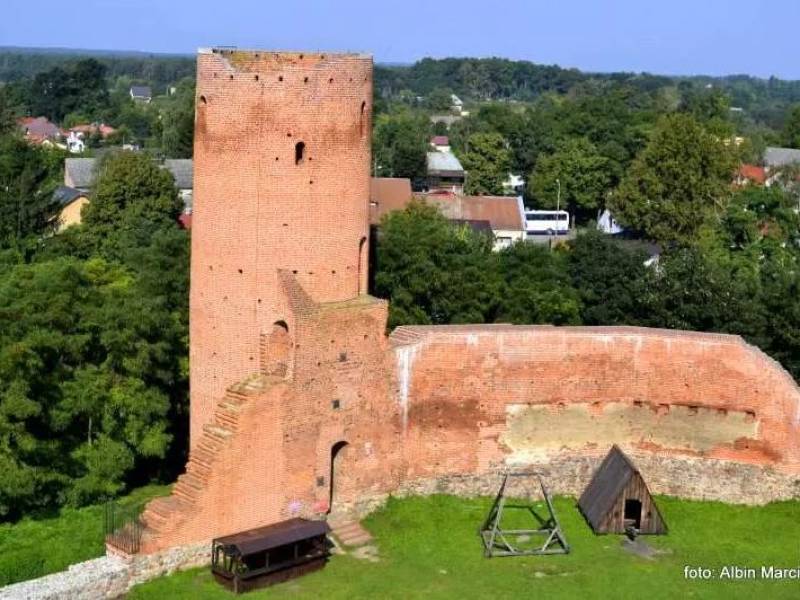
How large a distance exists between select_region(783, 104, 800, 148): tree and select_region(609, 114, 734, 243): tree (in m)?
50.9

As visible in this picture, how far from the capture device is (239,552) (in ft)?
59.7

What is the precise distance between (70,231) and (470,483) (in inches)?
1124

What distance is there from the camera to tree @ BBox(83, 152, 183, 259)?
153ft

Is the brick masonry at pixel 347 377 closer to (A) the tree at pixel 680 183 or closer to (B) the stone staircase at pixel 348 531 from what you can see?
(B) the stone staircase at pixel 348 531

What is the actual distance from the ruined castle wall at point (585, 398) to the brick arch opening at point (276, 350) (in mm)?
2591

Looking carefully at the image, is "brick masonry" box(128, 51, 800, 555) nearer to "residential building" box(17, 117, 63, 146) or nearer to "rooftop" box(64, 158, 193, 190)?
"rooftop" box(64, 158, 193, 190)

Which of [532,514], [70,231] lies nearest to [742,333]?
[532,514]

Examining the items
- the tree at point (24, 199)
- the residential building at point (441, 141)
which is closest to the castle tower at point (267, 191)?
the tree at point (24, 199)

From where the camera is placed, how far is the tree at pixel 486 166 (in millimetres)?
86625

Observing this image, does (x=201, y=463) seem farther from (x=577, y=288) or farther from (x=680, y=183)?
(x=680, y=183)

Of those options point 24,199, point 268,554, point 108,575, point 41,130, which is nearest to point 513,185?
point 24,199

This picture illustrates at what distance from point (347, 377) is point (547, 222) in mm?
54681

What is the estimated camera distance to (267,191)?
20.5 meters

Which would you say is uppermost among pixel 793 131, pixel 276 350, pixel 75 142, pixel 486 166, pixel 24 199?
pixel 793 131
